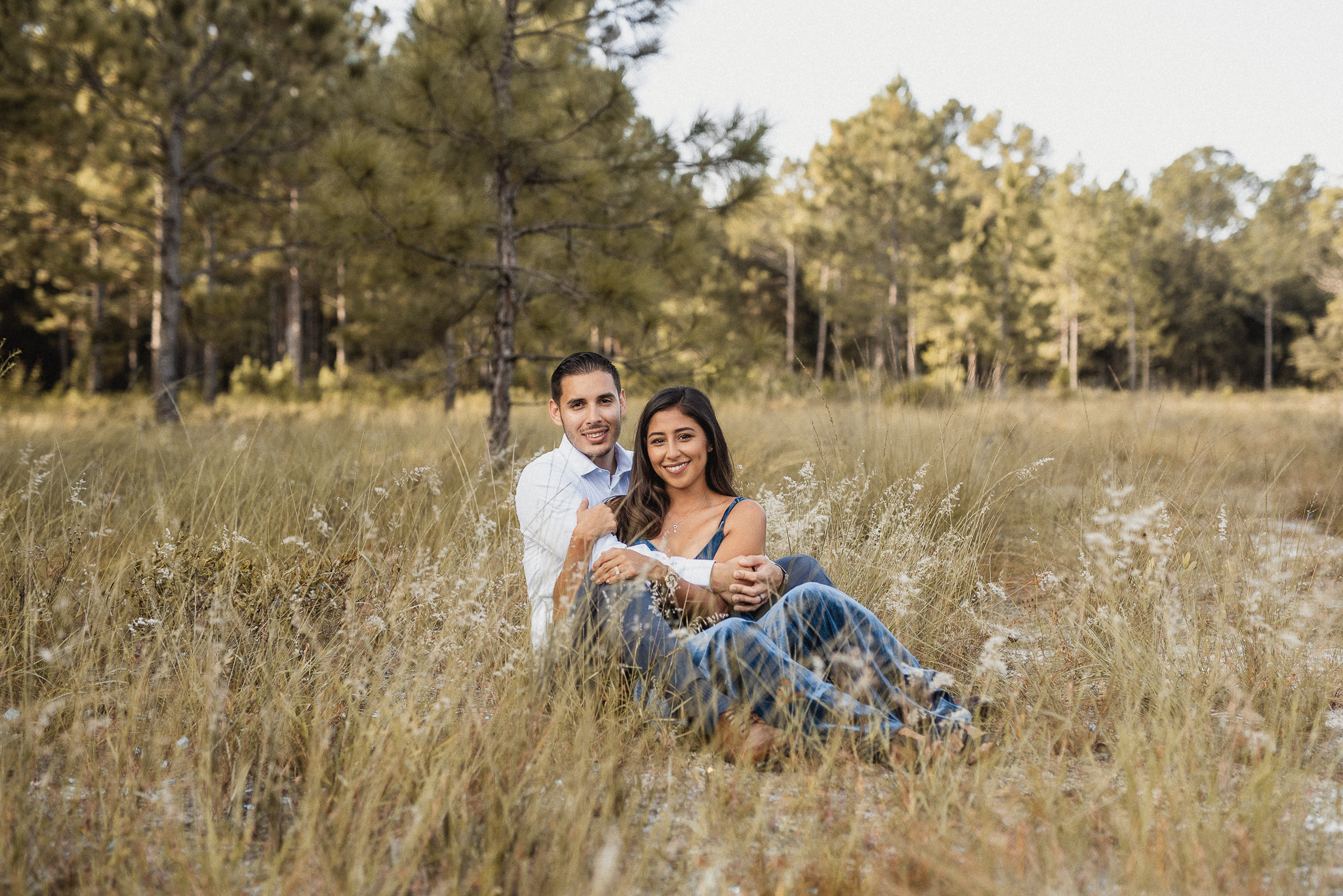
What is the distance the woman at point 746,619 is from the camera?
188 cm

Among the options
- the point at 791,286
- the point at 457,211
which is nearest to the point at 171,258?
the point at 457,211

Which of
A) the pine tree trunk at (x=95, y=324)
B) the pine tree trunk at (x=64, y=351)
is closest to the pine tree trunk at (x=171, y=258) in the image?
the pine tree trunk at (x=95, y=324)

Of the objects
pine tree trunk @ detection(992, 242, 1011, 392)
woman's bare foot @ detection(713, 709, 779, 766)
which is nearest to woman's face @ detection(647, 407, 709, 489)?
woman's bare foot @ detection(713, 709, 779, 766)

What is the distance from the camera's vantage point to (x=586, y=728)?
1.69 metres

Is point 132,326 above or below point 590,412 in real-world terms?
above

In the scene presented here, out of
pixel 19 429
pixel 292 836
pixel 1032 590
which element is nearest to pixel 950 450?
pixel 1032 590

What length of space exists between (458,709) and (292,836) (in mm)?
494

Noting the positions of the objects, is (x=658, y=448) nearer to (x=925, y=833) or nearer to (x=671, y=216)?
(x=925, y=833)

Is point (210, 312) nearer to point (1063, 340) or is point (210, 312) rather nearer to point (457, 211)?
point (457, 211)

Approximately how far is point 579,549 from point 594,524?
88 mm

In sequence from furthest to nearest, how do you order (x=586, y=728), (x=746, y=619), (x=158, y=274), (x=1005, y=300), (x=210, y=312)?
(x=1005, y=300), (x=158, y=274), (x=210, y=312), (x=746, y=619), (x=586, y=728)

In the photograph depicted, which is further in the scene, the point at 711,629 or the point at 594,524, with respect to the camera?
the point at 594,524

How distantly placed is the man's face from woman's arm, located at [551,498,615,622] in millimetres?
376

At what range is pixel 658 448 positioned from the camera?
7.84ft
